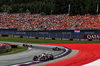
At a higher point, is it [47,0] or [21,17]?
[47,0]

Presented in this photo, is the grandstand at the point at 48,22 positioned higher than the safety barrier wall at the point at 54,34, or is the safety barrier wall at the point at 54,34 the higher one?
the grandstand at the point at 48,22

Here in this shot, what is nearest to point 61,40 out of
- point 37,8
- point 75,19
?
point 75,19

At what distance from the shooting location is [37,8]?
324ft

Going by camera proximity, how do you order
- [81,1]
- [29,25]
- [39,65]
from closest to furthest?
[39,65]
[29,25]
[81,1]

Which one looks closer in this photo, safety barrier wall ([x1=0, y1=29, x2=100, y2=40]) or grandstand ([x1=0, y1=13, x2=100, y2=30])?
safety barrier wall ([x1=0, y1=29, x2=100, y2=40])

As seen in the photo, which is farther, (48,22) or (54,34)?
(48,22)

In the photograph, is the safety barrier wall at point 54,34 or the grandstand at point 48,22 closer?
the safety barrier wall at point 54,34

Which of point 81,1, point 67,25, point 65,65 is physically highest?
point 81,1

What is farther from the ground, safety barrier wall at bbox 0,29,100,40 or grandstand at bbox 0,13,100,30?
grandstand at bbox 0,13,100,30

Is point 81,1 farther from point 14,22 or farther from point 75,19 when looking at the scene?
point 14,22

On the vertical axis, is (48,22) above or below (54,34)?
above

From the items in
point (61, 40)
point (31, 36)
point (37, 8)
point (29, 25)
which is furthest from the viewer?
point (37, 8)

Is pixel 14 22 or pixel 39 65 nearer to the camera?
pixel 39 65

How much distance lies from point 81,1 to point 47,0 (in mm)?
50351
